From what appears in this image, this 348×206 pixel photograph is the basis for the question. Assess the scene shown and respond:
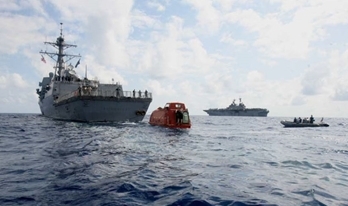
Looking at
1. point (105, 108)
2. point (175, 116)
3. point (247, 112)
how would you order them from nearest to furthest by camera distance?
point (175, 116) < point (105, 108) < point (247, 112)

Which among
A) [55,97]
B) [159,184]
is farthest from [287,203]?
[55,97]

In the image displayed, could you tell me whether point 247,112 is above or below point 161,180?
above

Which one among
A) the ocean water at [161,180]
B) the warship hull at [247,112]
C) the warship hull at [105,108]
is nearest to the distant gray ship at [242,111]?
the warship hull at [247,112]

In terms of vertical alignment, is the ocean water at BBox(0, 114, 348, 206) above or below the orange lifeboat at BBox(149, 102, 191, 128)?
below

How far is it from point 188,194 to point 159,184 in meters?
1.42

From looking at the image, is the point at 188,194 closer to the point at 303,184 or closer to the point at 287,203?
the point at 287,203

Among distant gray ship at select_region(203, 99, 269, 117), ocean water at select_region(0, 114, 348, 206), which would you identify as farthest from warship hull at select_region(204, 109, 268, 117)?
ocean water at select_region(0, 114, 348, 206)

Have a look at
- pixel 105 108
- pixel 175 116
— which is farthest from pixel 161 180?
pixel 105 108

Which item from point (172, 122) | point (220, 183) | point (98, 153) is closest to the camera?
point (220, 183)

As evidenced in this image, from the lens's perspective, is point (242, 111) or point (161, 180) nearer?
point (161, 180)

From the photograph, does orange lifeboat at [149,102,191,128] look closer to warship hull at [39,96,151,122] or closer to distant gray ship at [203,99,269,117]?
warship hull at [39,96,151,122]

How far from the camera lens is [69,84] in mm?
52406

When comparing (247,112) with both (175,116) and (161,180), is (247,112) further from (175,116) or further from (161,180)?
(161,180)

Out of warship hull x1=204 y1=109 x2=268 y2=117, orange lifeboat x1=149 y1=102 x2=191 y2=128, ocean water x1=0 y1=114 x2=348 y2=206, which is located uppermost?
warship hull x1=204 y1=109 x2=268 y2=117
